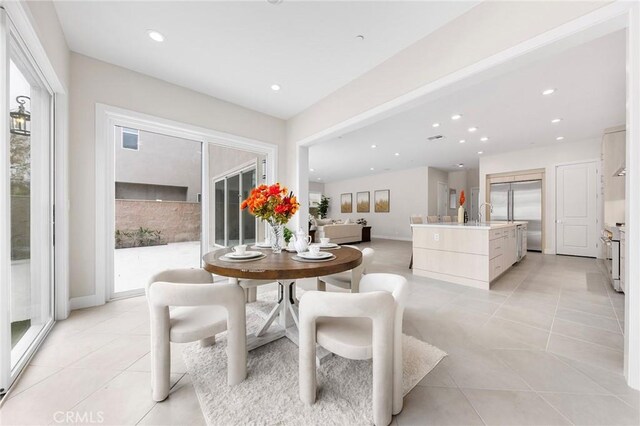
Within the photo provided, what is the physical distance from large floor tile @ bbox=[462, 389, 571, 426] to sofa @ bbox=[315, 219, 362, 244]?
5672 mm

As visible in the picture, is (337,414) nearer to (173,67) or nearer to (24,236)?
(24,236)

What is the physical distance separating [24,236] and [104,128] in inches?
54.6

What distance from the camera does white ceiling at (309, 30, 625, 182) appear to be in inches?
105

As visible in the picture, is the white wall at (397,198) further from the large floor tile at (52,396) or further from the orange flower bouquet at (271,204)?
the large floor tile at (52,396)

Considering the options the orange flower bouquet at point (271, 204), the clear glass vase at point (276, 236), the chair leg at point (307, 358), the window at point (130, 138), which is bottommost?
the chair leg at point (307, 358)

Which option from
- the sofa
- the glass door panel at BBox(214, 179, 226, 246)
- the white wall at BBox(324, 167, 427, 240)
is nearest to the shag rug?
the glass door panel at BBox(214, 179, 226, 246)

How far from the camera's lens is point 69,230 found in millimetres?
2434

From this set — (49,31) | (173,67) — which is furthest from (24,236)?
(173,67)

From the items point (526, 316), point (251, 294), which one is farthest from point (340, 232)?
point (526, 316)

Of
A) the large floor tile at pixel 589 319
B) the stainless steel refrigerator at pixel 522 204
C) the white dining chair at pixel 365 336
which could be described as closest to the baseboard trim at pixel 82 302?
the white dining chair at pixel 365 336

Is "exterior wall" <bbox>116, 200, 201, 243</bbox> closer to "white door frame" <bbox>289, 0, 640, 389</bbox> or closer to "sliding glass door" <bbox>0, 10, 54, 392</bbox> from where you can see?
"sliding glass door" <bbox>0, 10, 54, 392</bbox>

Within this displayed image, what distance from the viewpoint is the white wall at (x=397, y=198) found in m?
8.73

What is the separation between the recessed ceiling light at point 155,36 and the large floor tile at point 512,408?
12.4 ft

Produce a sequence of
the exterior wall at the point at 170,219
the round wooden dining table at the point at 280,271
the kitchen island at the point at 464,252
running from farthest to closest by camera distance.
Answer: the exterior wall at the point at 170,219 < the kitchen island at the point at 464,252 < the round wooden dining table at the point at 280,271
